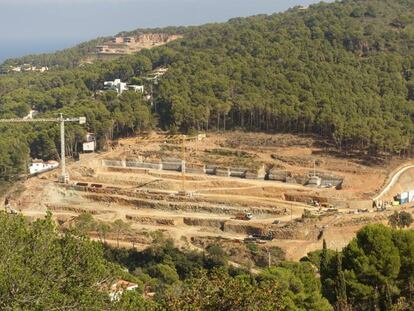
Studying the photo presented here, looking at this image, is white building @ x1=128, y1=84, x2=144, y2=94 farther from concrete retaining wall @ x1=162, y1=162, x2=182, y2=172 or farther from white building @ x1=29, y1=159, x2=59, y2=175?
concrete retaining wall @ x1=162, y1=162, x2=182, y2=172

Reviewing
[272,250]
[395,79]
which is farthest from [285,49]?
[272,250]

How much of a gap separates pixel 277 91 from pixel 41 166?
20.1 meters

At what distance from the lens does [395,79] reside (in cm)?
5669

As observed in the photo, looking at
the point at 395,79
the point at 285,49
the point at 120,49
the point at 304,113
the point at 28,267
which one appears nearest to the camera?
the point at 28,267

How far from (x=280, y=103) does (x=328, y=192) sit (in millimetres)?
13008

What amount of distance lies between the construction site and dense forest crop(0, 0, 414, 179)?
193cm

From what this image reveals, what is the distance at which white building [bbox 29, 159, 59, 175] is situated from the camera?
174ft

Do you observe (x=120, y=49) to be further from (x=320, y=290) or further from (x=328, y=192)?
(x=320, y=290)

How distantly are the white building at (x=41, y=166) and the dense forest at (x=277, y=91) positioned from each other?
1.12 metres

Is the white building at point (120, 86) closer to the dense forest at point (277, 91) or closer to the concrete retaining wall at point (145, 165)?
the dense forest at point (277, 91)

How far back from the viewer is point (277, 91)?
56.4 metres

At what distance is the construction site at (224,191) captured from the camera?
3869cm

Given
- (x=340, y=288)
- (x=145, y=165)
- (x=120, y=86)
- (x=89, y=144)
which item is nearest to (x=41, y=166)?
(x=89, y=144)

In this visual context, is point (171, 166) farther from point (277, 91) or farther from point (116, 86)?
point (116, 86)
